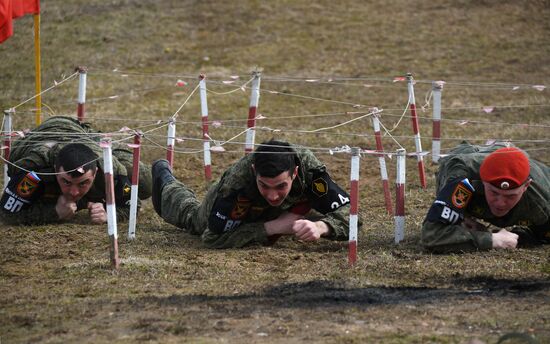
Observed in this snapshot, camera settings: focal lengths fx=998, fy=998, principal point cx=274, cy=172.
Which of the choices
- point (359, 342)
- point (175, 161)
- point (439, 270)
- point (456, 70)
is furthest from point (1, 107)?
point (359, 342)

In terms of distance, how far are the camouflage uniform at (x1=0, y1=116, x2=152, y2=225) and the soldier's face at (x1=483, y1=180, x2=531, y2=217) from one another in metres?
3.92

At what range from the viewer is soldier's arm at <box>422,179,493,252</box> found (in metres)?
9.02

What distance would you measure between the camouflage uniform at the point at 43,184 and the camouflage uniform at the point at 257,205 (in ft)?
5.16

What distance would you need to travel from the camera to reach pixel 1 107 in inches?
703

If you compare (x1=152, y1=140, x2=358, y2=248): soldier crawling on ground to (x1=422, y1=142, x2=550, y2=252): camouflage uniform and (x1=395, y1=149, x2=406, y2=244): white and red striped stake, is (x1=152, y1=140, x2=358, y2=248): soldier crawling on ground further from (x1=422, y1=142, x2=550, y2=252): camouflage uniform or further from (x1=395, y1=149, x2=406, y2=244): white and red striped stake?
(x1=422, y1=142, x2=550, y2=252): camouflage uniform

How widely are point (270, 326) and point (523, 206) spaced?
3315 mm

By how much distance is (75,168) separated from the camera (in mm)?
10102

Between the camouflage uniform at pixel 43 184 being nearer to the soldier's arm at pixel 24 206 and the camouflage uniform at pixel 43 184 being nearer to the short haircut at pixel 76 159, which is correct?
the soldier's arm at pixel 24 206

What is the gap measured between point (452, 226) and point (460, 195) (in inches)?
11.7

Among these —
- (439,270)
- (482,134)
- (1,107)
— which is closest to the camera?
(439,270)

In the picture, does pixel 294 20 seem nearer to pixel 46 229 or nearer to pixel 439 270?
pixel 46 229

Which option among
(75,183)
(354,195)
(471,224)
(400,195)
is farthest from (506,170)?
(75,183)

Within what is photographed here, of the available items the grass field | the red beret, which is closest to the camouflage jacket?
the grass field

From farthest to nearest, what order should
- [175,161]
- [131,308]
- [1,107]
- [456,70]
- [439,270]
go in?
[456,70], [1,107], [175,161], [439,270], [131,308]
